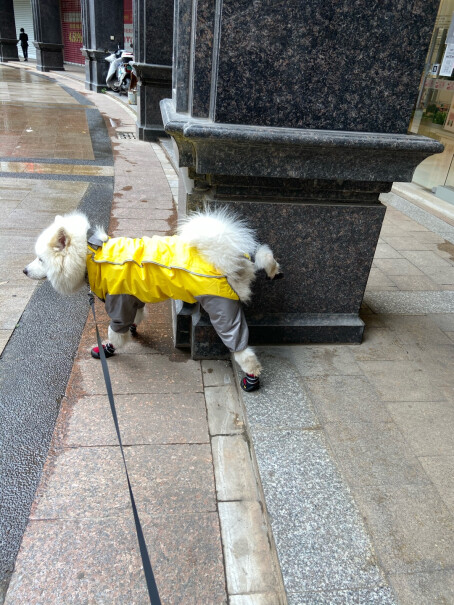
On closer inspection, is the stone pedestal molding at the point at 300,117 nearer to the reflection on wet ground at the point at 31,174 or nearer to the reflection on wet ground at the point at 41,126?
the reflection on wet ground at the point at 31,174

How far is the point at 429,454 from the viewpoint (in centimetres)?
244

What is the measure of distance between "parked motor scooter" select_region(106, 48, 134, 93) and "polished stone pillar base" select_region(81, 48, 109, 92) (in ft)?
2.51

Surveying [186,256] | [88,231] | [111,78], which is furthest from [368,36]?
[111,78]

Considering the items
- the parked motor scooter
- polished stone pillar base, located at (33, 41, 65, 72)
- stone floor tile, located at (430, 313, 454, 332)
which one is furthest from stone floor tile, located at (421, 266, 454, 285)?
polished stone pillar base, located at (33, 41, 65, 72)

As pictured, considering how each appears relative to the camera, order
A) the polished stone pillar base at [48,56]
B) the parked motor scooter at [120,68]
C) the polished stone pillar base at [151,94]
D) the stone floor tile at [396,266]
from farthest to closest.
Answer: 1. the polished stone pillar base at [48,56]
2. the parked motor scooter at [120,68]
3. the polished stone pillar base at [151,94]
4. the stone floor tile at [396,266]

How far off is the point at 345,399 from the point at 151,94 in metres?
9.42

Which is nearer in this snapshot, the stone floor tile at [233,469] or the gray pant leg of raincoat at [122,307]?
the stone floor tile at [233,469]

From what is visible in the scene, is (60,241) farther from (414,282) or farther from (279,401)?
(414,282)

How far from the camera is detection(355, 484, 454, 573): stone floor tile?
1.90 meters

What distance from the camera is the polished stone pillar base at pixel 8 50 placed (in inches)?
1134

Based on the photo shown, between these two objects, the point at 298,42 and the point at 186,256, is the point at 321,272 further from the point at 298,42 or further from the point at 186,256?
the point at 298,42

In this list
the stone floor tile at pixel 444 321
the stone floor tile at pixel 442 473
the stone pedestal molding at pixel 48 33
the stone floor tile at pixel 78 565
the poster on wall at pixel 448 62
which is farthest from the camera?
the stone pedestal molding at pixel 48 33

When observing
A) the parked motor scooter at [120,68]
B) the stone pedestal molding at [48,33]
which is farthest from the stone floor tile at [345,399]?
the stone pedestal molding at [48,33]

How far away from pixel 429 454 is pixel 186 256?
1712 mm
